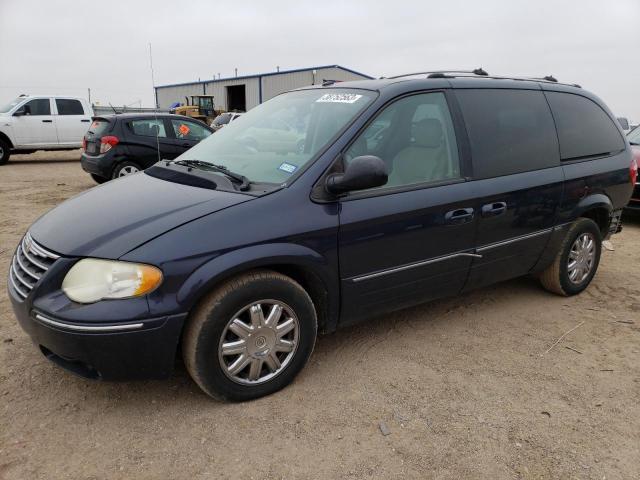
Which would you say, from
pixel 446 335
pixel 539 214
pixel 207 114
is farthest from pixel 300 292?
pixel 207 114

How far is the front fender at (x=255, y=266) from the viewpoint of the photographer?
2.38 meters

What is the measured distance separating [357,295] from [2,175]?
11.9 m

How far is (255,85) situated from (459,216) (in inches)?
1565

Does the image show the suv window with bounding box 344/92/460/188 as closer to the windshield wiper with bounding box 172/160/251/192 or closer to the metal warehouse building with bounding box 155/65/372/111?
the windshield wiper with bounding box 172/160/251/192

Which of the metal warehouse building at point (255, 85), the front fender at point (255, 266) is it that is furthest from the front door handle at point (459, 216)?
the metal warehouse building at point (255, 85)

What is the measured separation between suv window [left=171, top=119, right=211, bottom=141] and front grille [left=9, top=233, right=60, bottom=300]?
7.46 meters

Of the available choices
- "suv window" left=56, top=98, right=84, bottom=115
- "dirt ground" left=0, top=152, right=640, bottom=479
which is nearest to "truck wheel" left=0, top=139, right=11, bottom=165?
"suv window" left=56, top=98, right=84, bottom=115

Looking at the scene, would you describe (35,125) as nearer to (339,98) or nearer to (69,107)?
(69,107)

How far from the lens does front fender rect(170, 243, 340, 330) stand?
2383mm

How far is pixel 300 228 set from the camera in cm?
265

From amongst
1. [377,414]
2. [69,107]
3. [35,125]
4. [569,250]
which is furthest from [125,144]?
[377,414]

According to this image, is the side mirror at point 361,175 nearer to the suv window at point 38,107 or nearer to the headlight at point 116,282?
the headlight at point 116,282

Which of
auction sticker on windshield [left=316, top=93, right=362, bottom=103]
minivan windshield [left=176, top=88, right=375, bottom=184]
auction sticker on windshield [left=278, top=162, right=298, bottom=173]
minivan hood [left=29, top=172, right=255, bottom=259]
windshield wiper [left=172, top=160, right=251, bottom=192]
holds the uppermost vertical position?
auction sticker on windshield [left=316, top=93, right=362, bottom=103]

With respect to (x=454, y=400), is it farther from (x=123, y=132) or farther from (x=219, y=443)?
(x=123, y=132)
